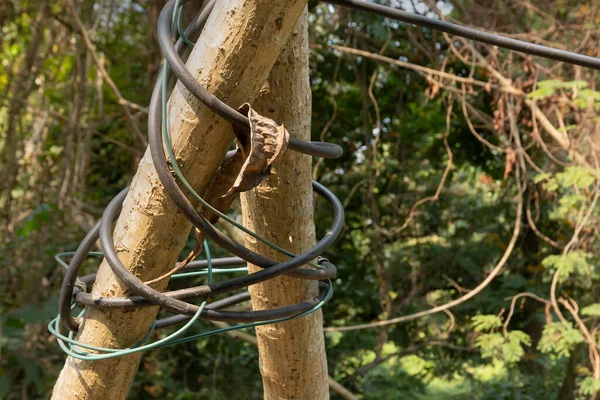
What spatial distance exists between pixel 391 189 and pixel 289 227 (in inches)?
121

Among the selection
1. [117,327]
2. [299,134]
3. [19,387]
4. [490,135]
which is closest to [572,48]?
[490,135]

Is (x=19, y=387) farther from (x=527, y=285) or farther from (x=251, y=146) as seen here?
(x=251, y=146)

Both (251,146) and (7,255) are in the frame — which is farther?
(7,255)

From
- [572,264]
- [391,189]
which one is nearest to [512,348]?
[572,264]

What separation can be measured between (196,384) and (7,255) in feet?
3.68

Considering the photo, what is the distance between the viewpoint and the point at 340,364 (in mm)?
3527

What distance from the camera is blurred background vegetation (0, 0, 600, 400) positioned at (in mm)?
2777

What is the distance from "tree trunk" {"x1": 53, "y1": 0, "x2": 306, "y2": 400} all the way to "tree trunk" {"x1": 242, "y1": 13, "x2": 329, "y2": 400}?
87 millimetres

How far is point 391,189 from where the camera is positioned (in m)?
3.90

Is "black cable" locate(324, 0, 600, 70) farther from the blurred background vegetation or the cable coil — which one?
the blurred background vegetation

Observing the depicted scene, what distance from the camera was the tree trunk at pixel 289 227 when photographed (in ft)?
2.55

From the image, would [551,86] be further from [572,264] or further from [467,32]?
→ [467,32]

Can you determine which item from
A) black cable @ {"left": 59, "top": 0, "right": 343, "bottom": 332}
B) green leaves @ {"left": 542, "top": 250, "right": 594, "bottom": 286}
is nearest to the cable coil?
black cable @ {"left": 59, "top": 0, "right": 343, "bottom": 332}

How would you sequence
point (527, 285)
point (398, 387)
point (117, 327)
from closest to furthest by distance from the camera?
point (117, 327)
point (527, 285)
point (398, 387)
